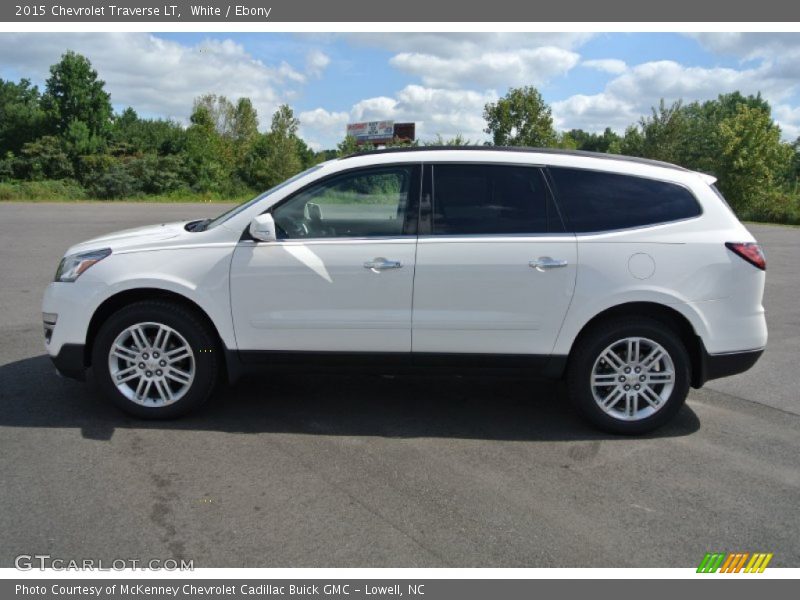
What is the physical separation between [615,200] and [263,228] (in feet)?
7.96

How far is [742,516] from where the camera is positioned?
3.60 m

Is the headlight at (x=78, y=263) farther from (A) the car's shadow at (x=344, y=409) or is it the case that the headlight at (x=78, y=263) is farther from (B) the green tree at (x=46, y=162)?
(B) the green tree at (x=46, y=162)

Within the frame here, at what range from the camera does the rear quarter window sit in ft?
15.2

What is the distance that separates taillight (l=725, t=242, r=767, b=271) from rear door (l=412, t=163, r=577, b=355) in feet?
3.54

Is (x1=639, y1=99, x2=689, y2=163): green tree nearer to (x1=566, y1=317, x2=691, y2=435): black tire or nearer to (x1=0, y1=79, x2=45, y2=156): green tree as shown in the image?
(x1=566, y1=317, x2=691, y2=435): black tire

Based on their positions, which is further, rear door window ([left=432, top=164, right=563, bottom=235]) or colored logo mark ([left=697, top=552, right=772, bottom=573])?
rear door window ([left=432, top=164, right=563, bottom=235])

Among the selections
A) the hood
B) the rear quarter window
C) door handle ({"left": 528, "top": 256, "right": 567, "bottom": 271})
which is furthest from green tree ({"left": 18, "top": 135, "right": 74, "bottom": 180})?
door handle ({"left": 528, "top": 256, "right": 567, "bottom": 271})

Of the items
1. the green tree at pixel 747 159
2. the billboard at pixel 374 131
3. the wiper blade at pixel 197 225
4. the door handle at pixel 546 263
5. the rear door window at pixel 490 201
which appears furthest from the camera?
the billboard at pixel 374 131

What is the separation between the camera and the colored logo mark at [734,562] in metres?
3.16

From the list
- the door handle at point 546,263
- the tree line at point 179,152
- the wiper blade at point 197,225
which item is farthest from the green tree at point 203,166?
the door handle at point 546,263

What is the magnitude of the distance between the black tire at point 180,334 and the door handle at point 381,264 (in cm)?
122

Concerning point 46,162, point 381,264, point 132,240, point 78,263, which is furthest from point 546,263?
point 46,162

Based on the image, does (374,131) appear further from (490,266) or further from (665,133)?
(490,266)

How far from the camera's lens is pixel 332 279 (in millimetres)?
4547
